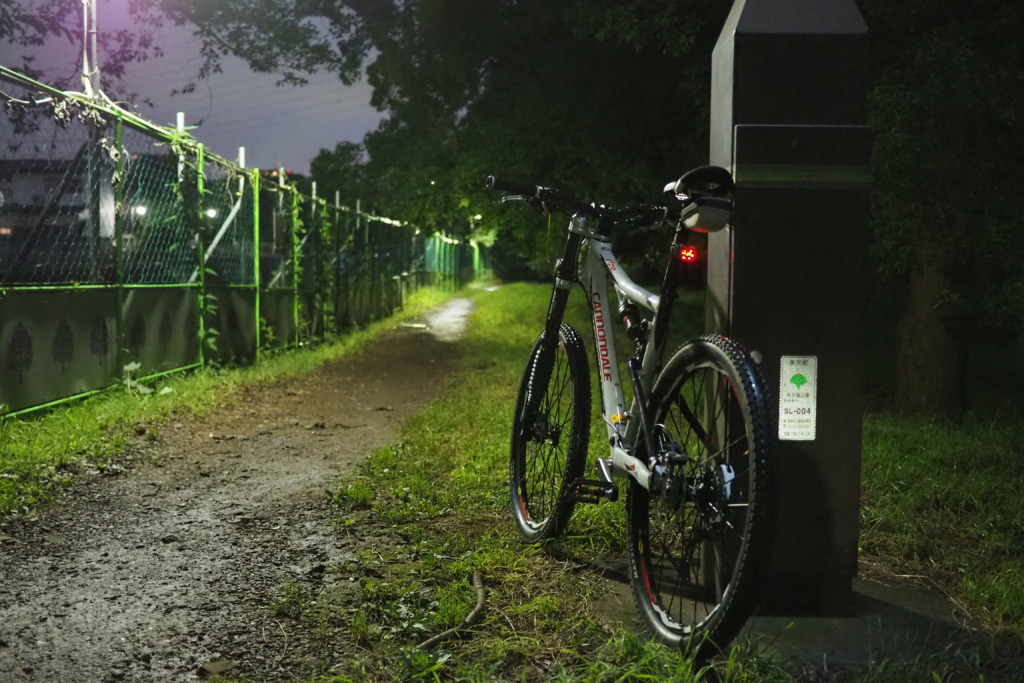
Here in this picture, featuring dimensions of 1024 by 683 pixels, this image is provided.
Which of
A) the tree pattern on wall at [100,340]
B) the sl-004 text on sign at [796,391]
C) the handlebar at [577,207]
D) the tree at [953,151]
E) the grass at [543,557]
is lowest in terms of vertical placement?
the grass at [543,557]

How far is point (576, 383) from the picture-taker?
3713mm

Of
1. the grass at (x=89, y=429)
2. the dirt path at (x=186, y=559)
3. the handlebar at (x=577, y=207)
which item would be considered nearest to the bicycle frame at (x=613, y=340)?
the handlebar at (x=577, y=207)

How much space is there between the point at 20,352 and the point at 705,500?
4923 millimetres

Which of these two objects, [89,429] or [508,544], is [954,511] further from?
[89,429]

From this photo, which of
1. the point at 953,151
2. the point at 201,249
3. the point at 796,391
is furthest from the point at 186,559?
the point at 953,151

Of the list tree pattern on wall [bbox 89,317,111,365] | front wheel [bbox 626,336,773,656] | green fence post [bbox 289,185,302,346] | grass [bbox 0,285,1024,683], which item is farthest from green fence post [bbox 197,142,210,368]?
front wheel [bbox 626,336,773,656]

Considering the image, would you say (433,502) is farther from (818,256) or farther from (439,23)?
(439,23)

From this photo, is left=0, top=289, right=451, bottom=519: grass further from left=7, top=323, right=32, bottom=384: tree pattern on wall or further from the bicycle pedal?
the bicycle pedal

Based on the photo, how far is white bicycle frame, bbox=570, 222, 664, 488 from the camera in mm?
3074

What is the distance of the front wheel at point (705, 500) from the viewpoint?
2.34m

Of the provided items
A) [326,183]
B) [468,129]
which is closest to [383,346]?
[468,129]

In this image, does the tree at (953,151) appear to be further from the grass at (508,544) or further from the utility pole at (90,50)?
the utility pole at (90,50)

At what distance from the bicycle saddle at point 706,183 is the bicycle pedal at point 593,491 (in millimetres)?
1113

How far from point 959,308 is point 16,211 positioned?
24.2ft
